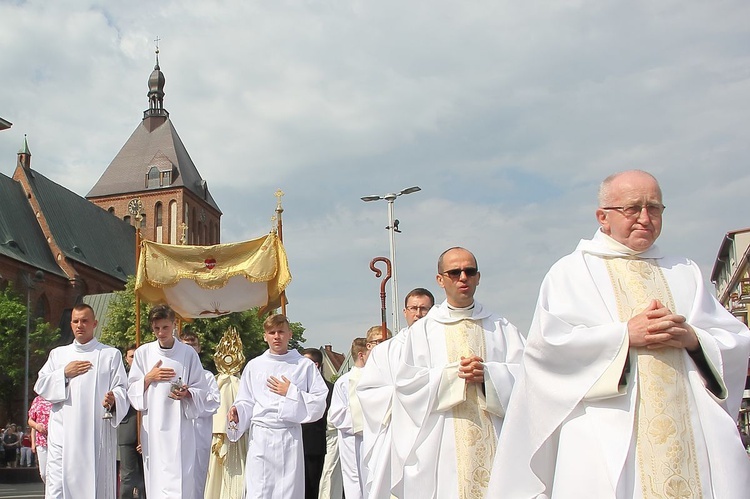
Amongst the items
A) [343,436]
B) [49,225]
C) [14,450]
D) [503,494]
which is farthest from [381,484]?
[49,225]

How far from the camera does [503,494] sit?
3.93 metres

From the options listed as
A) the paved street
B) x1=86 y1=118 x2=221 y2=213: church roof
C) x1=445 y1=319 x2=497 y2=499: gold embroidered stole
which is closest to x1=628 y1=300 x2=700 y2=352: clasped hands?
x1=445 y1=319 x2=497 y2=499: gold embroidered stole

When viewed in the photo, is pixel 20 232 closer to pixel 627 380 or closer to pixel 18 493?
pixel 18 493

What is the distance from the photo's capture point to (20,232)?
64562 mm

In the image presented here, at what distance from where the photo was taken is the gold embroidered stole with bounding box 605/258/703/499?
351 centimetres

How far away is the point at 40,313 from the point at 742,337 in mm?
64736

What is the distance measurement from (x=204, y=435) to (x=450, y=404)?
4.81 metres

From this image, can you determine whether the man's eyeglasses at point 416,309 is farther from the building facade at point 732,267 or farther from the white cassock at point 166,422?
the building facade at point 732,267

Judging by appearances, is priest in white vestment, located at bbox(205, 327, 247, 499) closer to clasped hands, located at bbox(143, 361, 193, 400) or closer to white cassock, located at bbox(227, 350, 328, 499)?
white cassock, located at bbox(227, 350, 328, 499)

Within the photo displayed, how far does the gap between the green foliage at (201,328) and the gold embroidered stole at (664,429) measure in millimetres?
46909

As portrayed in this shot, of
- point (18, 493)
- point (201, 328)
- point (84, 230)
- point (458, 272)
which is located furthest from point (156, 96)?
point (458, 272)

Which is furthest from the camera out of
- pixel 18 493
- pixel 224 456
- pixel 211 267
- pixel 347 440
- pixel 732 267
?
pixel 732 267

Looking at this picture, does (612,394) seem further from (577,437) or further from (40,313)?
(40,313)

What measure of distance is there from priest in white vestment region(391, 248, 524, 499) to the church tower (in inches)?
3245
